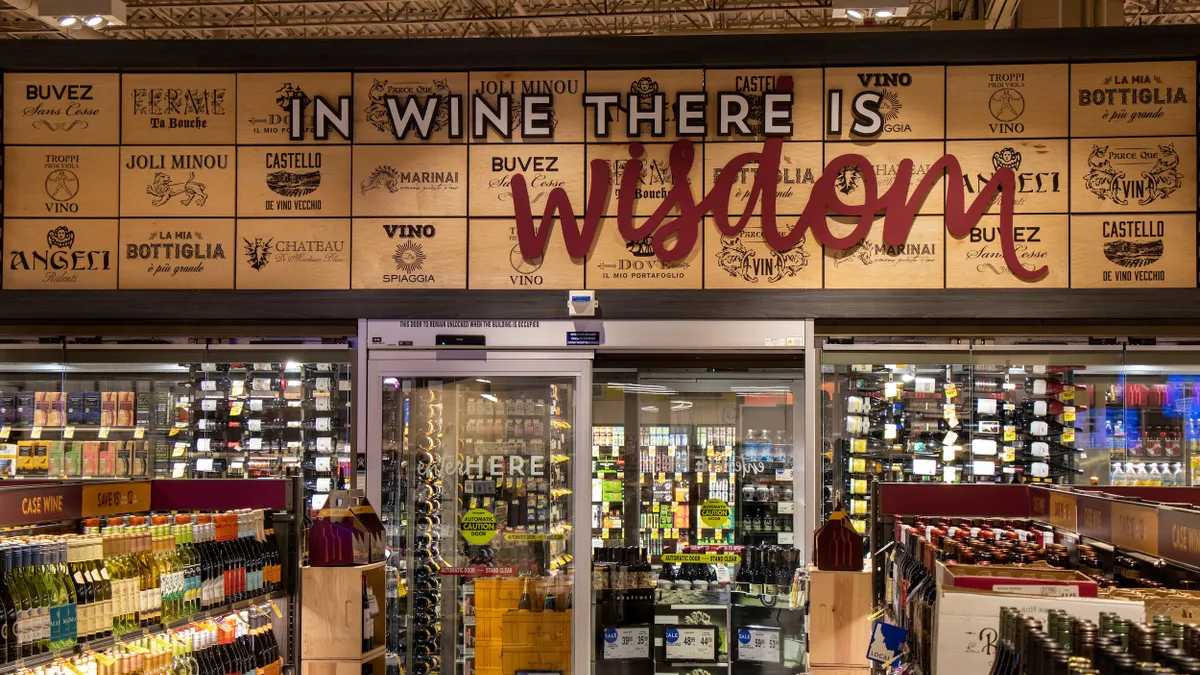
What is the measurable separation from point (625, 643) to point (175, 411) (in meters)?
5.70

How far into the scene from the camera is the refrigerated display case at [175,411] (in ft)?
30.6

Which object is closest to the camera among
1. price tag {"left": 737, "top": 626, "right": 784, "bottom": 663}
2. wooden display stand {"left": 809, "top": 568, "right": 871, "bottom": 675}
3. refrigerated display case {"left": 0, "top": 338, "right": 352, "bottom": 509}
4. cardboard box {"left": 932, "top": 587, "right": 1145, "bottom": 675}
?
cardboard box {"left": 932, "top": 587, "right": 1145, "bottom": 675}

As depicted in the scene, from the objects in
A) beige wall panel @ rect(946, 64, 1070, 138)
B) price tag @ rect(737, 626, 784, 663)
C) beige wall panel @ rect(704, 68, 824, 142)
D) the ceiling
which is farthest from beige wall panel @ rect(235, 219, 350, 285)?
the ceiling

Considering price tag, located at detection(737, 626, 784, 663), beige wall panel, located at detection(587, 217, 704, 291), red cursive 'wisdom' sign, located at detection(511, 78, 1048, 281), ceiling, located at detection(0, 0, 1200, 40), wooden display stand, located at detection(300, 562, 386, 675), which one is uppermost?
ceiling, located at detection(0, 0, 1200, 40)

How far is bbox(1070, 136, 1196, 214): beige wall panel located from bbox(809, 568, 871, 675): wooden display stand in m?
2.58

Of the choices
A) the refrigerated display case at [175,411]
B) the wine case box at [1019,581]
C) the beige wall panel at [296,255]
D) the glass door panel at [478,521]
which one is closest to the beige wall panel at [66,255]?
the beige wall panel at [296,255]

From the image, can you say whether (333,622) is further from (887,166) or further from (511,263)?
(887,166)

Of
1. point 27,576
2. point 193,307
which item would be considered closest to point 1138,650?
point 27,576

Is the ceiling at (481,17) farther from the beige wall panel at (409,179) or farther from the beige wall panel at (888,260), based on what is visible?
the beige wall panel at (888,260)

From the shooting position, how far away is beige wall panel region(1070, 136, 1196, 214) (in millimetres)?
5152

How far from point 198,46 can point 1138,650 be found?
5131 millimetres

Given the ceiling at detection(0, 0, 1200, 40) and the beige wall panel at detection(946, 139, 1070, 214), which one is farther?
the ceiling at detection(0, 0, 1200, 40)

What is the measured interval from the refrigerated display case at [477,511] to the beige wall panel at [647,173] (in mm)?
894

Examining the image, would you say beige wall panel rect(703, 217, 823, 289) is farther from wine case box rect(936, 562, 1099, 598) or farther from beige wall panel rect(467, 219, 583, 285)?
wine case box rect(936, 562, 1099, 598)
